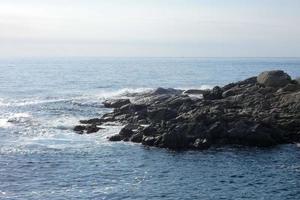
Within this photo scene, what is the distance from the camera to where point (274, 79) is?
79.2 meters

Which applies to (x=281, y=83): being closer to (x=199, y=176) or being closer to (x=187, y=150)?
(x=187, y=150)

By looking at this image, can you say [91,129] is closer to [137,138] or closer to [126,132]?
[126,132]

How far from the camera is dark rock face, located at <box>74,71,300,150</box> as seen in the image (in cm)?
5556

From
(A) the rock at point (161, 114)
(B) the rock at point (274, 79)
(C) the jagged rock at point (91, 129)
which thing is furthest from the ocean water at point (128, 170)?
(B) the rock at point (274, 79)

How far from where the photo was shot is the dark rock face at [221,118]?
55562 mm

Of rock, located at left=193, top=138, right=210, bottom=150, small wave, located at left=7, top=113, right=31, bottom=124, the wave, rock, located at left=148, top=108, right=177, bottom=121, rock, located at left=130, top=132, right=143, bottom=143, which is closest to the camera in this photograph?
rock, located at left=193, top=138, right=210, bottom=150

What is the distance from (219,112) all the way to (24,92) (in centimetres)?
7153

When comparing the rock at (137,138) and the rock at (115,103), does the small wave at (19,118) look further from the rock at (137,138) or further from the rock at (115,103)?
the rock at (137,138)

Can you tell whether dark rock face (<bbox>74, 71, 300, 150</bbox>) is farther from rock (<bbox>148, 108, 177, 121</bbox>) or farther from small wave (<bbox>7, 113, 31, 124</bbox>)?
small wave (<bbox>7, 113, 31, 124</bbox>)

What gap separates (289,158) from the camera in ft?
163

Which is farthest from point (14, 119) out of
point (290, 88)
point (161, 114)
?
point (290, 88)

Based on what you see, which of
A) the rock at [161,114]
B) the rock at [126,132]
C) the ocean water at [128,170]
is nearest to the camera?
the ocean water at [128,170]

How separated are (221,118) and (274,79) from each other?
23.6 metres

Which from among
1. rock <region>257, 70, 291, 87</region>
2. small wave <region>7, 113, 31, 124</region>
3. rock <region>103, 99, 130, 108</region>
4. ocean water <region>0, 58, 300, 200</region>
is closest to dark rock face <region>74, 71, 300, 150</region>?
rock <region>257, 70, 291, 87</region>
